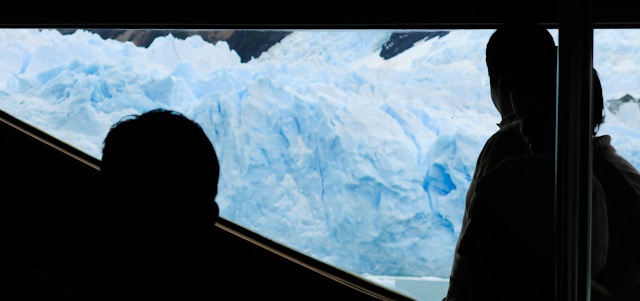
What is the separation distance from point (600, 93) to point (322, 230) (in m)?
3.43

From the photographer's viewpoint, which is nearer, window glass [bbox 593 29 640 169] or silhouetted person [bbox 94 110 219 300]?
silhouetted person [bbox 94 110 219 300]

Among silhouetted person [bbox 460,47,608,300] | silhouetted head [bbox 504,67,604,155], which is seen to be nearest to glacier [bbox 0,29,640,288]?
silhouetted head [bbox 504,67,604,155]

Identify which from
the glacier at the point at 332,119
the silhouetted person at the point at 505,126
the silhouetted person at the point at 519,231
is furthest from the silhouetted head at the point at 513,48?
the glacier at the point at 332,119

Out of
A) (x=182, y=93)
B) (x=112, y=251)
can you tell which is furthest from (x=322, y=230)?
(x=112, y=251)

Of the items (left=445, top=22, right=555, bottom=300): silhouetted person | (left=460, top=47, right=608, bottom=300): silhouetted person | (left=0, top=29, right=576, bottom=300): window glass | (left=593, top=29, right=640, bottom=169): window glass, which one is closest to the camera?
(left=460, top=47, right=608, bottom=300): silhouetted person

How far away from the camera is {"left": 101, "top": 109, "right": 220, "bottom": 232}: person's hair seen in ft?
1.41

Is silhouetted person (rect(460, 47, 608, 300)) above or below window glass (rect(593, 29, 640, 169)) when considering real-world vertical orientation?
below

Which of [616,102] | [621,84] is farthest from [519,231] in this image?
[621,84]

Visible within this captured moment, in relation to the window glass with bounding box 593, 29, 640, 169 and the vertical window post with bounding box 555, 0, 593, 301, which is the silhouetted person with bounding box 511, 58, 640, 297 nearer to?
the vertical window post with bounding box 555, 0, 593, 301

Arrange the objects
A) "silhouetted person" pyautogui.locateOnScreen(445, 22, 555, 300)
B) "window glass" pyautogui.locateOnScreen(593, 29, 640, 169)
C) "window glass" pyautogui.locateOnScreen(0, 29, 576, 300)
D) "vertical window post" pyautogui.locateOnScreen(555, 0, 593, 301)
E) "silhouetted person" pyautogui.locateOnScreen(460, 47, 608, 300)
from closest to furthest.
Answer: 1. "vertical window post" pyautogui.locateOnScreen(555, 0, 593, 301)
2. "silhouetted person" pyautogui.locateOnScreen(460, 47, 608, 300)
3. "silhouetted person" pyautogui.locateOnScreen(445, 22, 555, 300)
4. "window glass" pyautogui.locateOnScreen(593, 29, 640, 169)
5. "window glass" pyautogui.locateOnScreen(0, 29, 576, 300)

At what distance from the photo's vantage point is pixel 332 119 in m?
3.85

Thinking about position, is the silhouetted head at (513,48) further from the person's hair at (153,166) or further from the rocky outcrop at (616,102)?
the rocky outcrop at (616,102)

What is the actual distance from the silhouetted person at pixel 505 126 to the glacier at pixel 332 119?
2.79 meters
